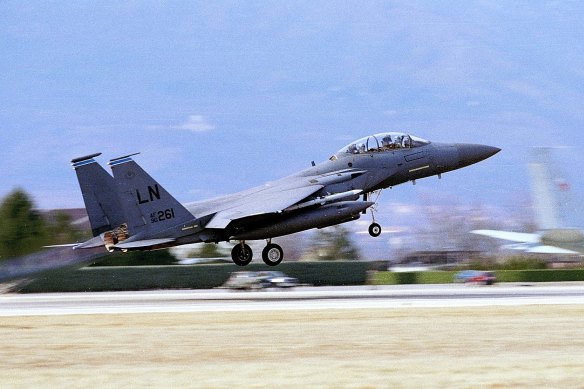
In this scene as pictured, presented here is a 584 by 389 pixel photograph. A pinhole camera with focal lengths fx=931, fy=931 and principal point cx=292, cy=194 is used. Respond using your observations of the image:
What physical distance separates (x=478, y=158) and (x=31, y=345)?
21.6 meters

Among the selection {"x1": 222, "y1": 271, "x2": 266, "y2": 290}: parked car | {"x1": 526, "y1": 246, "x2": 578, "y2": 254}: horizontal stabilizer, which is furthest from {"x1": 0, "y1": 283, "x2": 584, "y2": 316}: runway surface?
{"x1": 526, "y1": 246, "x2": 578, "y2": 254}: horizontal stabilizer

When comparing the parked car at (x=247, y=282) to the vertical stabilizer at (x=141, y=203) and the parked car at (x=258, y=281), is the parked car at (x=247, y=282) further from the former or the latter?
the vertical stabilizer at (x=141, y=203)

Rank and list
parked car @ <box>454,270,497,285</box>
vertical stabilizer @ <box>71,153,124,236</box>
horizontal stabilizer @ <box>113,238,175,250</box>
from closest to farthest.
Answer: horizontal stabilizer @ <box>113,238,175,250</box> → vertical stabilizer @ <box>71,153,124,236</box> → parked car @ <box>454,270,497,285</box>

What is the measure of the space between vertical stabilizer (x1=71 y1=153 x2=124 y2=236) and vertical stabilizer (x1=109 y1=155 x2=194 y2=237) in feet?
12.3

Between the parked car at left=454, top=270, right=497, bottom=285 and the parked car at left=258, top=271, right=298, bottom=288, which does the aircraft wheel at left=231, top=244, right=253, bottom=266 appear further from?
the parked car at left=454, top=270, right=497, bottom=285

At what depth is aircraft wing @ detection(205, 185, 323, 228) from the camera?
3475 centimetres

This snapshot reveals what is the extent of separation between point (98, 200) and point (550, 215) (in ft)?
108

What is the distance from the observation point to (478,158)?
124 ft

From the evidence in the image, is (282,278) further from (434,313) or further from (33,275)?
(434,313)

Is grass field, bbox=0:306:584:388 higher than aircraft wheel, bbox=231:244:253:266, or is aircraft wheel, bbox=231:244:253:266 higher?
aircraft wheel, bbox=231:244:253:266

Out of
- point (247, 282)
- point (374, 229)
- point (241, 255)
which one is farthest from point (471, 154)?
point (247, 282)

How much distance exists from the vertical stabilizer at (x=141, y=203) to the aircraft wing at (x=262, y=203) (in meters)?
1.54

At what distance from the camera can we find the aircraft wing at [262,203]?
3475cm

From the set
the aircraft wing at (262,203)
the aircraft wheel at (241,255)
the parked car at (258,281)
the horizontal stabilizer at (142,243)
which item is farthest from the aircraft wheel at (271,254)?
the parked car at (258,281)
